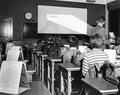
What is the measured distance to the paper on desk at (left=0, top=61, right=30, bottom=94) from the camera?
1.17 meters

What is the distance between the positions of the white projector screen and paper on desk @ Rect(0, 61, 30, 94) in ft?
16.7

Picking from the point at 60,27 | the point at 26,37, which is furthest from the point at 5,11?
the point at 60,27

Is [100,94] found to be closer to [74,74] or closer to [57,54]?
[74,74]

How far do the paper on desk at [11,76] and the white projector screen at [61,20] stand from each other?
5100 millimetres

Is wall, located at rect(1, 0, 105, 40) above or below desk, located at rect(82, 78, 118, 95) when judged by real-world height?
above

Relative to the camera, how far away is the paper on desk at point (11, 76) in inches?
45.9

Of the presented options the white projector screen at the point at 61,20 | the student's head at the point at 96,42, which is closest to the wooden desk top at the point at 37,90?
the student's head at the point at 96,42

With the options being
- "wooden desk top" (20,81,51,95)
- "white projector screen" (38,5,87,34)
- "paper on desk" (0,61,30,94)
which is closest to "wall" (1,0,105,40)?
"white projector screen" (38,5,87,34)

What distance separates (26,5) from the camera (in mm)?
6047

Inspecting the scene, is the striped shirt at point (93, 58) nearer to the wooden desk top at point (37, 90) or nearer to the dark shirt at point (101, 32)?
the dark shirt at point (101, 32)

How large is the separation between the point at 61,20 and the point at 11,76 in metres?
5.61

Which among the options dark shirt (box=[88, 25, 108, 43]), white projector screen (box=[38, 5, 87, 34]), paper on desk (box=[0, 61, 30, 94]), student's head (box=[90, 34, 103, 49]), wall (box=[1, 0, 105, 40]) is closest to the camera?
paper on desk (box=[0, 61, 30, 94])

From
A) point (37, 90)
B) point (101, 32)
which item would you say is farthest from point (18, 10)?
point (37, 90)

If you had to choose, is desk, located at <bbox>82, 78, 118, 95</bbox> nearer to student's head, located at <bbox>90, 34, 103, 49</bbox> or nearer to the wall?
student's head, located at <bbox>90, 34, 103, 49</bbox>
